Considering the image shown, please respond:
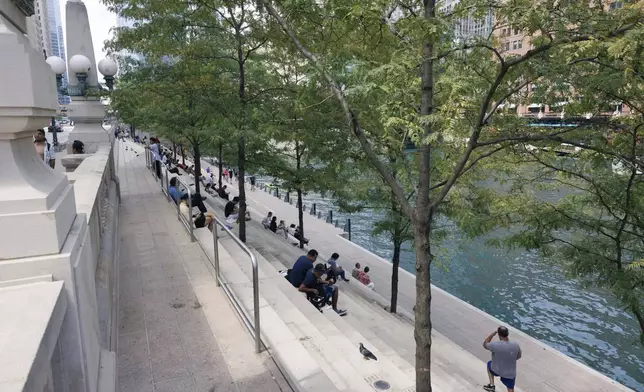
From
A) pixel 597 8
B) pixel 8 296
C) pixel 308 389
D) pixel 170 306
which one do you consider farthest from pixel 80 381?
pixel 597 8

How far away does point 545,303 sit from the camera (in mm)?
15438

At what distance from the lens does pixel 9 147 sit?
2.51 meters

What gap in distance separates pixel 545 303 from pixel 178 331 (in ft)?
46.1

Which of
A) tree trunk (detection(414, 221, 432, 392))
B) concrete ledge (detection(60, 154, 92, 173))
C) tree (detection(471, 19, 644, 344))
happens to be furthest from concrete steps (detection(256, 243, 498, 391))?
concrete ledge (detection(60, 154, 92, 173))

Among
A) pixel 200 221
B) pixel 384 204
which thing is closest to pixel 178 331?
pixel 200 221

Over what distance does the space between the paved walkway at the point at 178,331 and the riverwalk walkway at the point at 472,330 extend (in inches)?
196

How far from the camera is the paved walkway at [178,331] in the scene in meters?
4.22

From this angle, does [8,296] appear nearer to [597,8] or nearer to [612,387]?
[597,8]

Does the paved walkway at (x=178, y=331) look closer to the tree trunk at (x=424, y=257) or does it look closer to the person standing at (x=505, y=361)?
the tree trunk at (x=424, y=257)

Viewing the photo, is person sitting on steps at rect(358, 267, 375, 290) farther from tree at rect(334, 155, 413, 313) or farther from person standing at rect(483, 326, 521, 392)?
person standing at rect(483, 326, 521, 392)

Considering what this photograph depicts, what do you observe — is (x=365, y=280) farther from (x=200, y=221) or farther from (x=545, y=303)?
(x=200, y=221)

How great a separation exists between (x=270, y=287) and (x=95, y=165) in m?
3.36

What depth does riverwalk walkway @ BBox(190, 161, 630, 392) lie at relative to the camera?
9008 mm

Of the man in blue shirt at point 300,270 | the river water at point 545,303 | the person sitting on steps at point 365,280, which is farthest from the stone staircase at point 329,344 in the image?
the person sitting on steps at point 365,280
